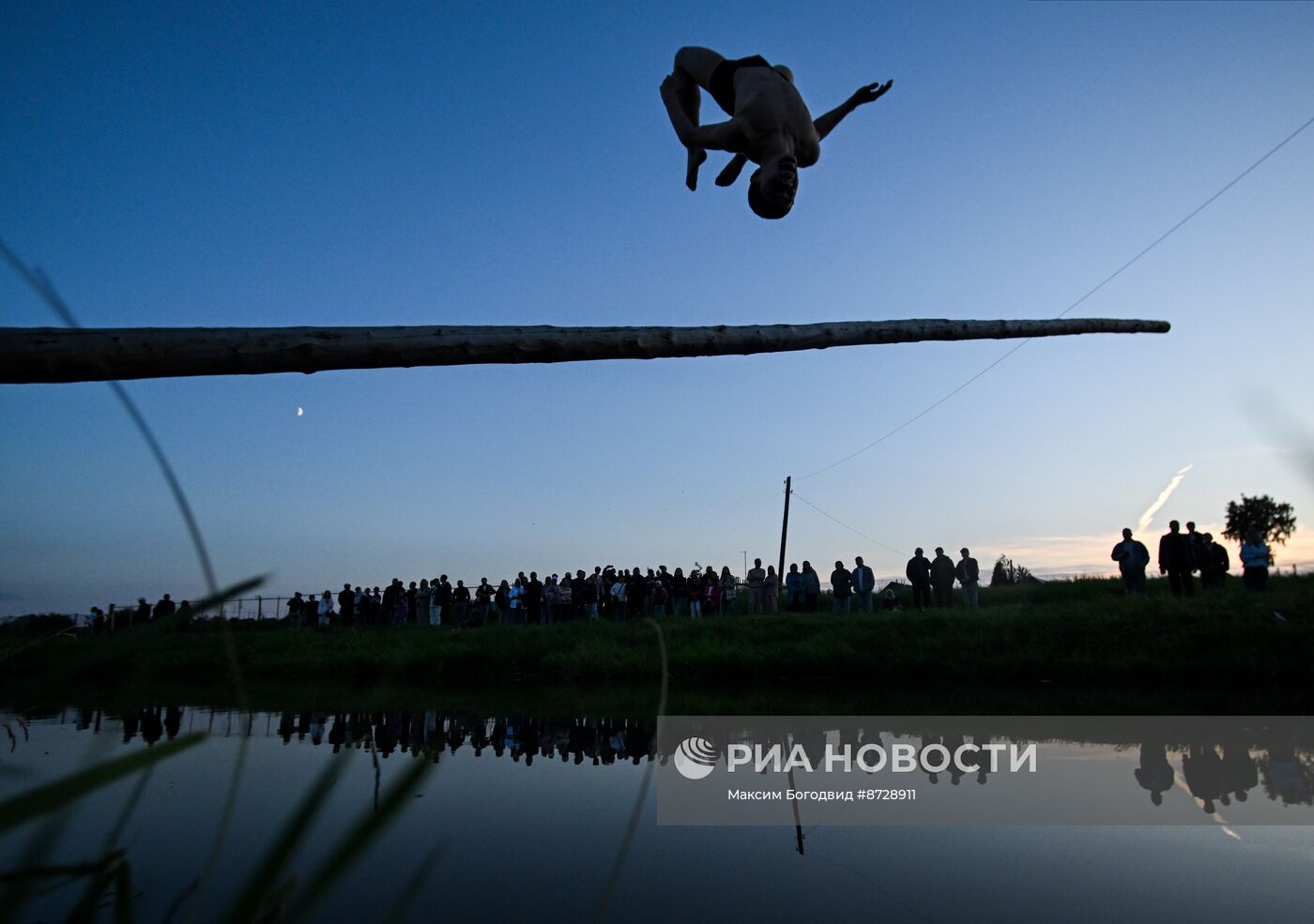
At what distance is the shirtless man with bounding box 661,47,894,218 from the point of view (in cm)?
296

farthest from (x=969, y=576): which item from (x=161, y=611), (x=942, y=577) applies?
(x=161, y=611)

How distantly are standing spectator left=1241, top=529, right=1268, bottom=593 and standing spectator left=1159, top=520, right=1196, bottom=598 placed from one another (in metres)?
0.92

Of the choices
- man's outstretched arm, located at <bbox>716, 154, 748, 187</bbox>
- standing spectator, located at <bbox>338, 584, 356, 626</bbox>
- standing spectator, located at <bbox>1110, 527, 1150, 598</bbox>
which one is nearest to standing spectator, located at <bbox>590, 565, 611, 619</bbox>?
standing spectator, located at <bbox>338, 584, 356, 626</bbox>

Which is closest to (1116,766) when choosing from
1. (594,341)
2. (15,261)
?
(594,341)

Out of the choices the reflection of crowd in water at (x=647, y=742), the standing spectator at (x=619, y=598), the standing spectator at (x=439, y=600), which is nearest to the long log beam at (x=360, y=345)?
the reflection of crowd in water at (x=647, y=742)

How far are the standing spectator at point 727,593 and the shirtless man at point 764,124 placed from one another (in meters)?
16.5

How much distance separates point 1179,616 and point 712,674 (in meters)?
7.58

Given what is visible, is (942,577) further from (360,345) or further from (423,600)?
(360,345)

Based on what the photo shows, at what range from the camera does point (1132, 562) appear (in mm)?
15469

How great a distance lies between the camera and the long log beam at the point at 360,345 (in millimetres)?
1178

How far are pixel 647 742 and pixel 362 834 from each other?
29.7ft

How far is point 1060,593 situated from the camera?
1991cm

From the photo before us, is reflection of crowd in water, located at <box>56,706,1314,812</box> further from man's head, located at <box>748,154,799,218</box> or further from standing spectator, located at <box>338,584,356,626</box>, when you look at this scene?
standing spectator, located at <box>338,584,356,626</box>

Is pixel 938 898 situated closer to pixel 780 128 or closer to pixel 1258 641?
pixel 780 128
